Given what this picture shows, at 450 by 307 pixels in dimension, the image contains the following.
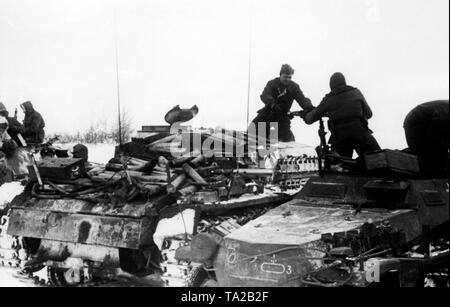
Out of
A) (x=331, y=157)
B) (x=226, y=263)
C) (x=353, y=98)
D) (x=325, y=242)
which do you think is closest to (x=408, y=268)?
(x=325, y=242)

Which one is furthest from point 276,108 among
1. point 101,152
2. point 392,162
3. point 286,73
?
point 101,152

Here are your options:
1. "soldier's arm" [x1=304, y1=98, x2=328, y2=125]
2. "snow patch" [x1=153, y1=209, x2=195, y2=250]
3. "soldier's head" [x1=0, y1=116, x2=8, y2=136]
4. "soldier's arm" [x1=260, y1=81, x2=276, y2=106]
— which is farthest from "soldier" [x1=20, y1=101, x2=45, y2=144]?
"snow patch" [x1=153, y1=209, x2=195, y2=250]

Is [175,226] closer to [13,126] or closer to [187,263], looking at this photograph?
[187,263]

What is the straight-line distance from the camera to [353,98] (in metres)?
8.25

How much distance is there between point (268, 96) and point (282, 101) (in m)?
0.27

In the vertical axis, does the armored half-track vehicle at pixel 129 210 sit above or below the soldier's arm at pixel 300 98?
below

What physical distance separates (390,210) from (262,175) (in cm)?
254

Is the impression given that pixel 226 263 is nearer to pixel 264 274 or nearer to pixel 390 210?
pixel 264 274

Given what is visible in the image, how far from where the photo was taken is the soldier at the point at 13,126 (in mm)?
12866

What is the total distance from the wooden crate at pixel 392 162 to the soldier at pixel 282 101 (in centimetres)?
380

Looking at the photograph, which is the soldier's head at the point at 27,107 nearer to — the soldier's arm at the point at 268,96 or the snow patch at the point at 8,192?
the snow patch at the point at 8,192

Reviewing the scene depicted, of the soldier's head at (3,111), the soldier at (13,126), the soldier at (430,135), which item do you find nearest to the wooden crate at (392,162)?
the soldier at (430,135)

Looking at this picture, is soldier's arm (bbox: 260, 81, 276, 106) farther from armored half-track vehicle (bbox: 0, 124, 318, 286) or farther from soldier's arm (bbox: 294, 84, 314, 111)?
armored half-track vehicle (bbox: 0, 124, 318, 286)

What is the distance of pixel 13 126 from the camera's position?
42.7ft
